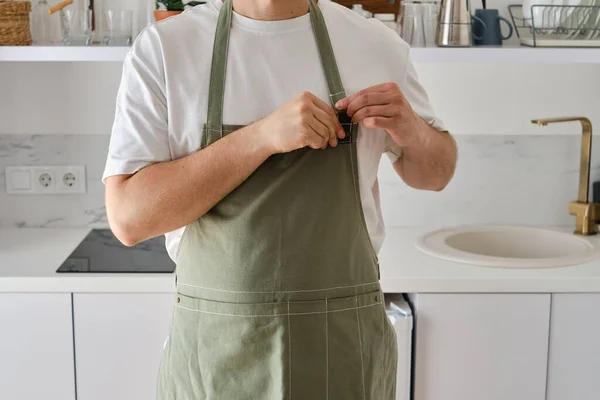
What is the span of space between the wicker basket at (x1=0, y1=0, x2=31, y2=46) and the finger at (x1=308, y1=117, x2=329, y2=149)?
1343mm

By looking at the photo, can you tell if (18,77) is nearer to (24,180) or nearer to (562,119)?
(24,180)

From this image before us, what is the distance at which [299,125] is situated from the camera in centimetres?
131

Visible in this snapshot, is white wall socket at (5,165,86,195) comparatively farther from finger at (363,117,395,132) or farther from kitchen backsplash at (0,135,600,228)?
finger at (363,117,395,132)

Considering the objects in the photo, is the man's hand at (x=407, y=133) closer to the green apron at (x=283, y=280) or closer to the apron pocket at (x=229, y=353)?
the green apron at (x=283, y=280)

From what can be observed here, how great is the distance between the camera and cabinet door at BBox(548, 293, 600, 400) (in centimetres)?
217

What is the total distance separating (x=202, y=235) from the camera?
58.8 inches

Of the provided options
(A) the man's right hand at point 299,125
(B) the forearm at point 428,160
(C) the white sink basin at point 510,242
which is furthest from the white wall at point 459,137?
(A) the man's right hand at point 299,125

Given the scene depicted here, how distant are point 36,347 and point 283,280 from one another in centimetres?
101

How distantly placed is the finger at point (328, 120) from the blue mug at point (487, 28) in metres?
1.26

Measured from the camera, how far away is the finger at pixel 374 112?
1369 millimetres

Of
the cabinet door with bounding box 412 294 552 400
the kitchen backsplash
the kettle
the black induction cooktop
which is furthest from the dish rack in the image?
the black induction cooktop

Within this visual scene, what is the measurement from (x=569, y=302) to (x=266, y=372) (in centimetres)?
102

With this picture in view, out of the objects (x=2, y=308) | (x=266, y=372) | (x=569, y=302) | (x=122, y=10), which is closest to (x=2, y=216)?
(x=2, y=308)

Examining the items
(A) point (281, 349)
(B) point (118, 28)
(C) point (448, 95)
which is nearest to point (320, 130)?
(A) point (281, 349)
